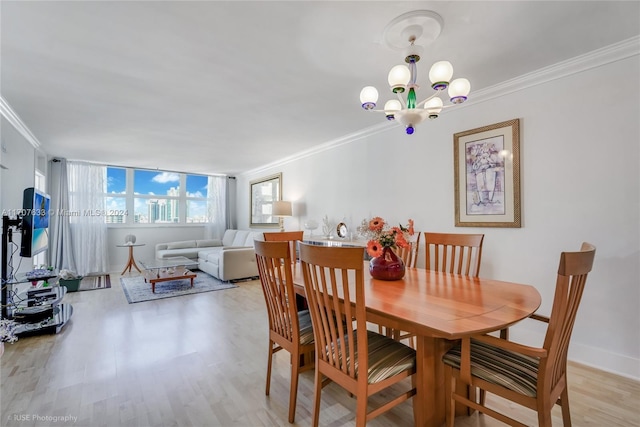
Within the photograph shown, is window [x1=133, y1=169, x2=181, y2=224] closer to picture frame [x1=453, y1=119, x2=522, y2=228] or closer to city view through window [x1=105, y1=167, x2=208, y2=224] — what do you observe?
city view through window [x1=105, y1=167, x2=208, y2=224]

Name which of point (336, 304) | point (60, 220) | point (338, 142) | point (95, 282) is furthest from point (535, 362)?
point (60, 220)

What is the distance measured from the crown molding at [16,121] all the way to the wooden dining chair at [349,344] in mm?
3613

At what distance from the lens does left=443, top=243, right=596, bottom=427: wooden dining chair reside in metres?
1.09

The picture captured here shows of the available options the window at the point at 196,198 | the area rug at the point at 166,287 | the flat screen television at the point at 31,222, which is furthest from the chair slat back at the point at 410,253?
the window at the point at 196,198

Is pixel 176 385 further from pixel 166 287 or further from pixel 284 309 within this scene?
pixel 166 287

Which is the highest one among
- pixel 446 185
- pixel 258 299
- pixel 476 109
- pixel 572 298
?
pixel 476 109

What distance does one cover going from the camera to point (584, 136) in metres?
2.22

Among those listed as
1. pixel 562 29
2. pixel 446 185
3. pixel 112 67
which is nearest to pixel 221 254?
pixel 112 67

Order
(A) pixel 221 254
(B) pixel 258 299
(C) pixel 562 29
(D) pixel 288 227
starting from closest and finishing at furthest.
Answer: (C) pixel 562 29 < (B) pixel 258 299 < (A) pixel 221 254 < (D) pixel 288 227

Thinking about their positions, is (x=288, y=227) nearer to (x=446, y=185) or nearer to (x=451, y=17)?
(x=446, y=185)

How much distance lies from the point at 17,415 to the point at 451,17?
340 centimetres

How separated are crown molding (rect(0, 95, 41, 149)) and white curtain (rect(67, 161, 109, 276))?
5.25 feet

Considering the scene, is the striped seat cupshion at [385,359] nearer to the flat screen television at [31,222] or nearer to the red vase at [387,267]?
the red vase at [387,267]

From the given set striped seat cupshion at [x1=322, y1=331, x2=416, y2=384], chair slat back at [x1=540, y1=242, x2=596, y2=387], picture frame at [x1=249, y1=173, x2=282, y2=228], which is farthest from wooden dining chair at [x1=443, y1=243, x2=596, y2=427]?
picture frame at [x1=249, y1=173, x2=282, y2=228]
